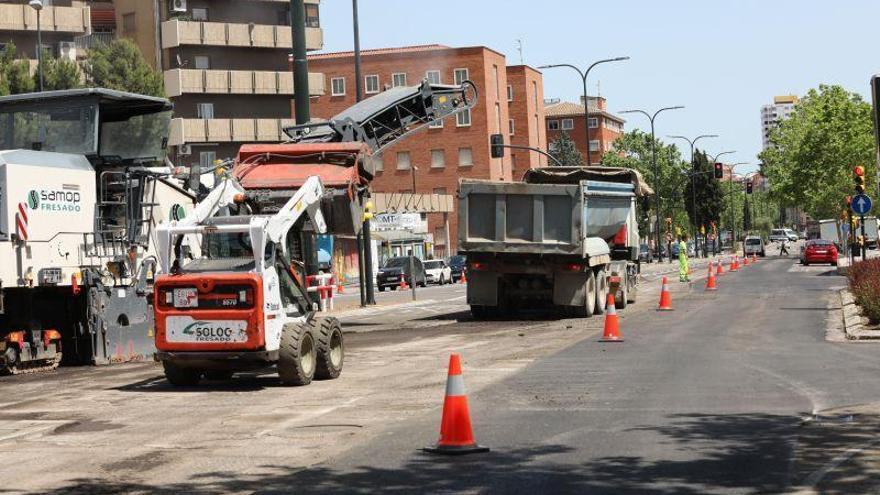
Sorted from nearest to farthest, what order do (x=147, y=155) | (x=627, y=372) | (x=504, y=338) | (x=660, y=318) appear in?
(x=627, y=372)
(x=147, y=155)
(x=504, y=338)
(x=660, y=318)

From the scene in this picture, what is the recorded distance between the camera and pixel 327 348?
1750 cm

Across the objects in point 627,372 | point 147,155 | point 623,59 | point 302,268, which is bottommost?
point 627,372

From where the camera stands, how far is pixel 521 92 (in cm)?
11450

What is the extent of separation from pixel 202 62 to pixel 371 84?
32.6 metres

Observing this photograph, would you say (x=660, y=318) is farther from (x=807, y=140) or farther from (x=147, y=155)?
(x=807, y=140)

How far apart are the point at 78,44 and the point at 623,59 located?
29.5 metres

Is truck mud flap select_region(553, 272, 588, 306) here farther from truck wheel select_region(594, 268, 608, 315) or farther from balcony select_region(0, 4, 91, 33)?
balcony select_region(0, 4, 91, 33)

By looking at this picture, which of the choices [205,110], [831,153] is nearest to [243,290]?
[205,110]

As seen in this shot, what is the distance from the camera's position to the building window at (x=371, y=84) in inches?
4117

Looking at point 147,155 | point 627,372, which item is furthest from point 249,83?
point 627,372

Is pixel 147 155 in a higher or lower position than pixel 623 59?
lower

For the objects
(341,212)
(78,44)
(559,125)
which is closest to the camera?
(341,212)

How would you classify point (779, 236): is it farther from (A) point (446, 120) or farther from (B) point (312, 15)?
(B) point (312, 15)

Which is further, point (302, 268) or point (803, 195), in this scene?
point (803, 195)
